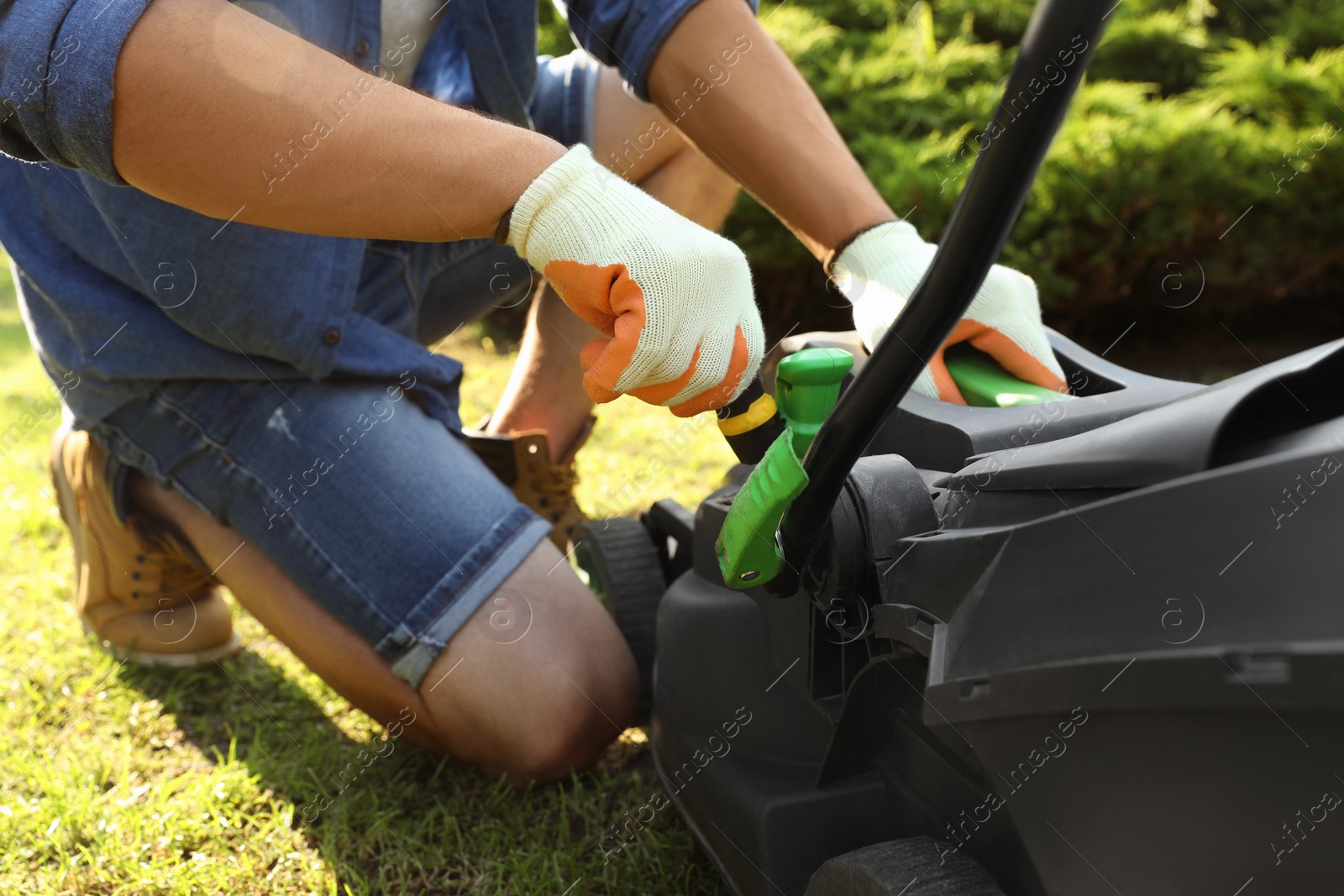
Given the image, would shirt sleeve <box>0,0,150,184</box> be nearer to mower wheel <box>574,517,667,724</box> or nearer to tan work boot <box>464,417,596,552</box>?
mower wheel <box>574,517,667,724</box>

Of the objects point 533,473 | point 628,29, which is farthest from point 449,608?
point 628,29

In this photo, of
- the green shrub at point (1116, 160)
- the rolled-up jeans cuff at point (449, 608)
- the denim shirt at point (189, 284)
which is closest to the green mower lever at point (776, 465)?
the rolled-up jeans cuff at point (449, 608)

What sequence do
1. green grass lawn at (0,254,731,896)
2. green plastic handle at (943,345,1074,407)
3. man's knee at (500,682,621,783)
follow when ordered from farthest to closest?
1. man's knee at (500,682,621,783)
2. green grass lawn at (0,254,731,896)
3. green plastic handle at (943,345,1074,407)

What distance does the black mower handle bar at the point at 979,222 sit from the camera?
530 mm

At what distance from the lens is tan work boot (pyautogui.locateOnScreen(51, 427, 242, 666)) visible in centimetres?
150

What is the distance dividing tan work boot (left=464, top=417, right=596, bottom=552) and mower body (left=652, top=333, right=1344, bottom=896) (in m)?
0.86

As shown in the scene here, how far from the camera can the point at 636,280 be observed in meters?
0.87

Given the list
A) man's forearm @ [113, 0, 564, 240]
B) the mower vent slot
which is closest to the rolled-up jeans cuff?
man's forearm @ [113, 0, 564, 240]

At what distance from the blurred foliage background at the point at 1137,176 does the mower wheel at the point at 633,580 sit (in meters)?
1.48

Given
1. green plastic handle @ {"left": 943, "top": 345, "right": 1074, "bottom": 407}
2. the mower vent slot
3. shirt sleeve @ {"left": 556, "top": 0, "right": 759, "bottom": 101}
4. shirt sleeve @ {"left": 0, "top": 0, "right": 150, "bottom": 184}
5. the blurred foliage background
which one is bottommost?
the blurred foliage background

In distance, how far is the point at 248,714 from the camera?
148 cm

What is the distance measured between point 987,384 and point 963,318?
76 mm

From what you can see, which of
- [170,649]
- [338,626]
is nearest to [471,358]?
[170,649]

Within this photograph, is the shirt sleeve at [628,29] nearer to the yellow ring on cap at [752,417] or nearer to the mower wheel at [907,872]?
the yellow ring on cap at [752,417]
